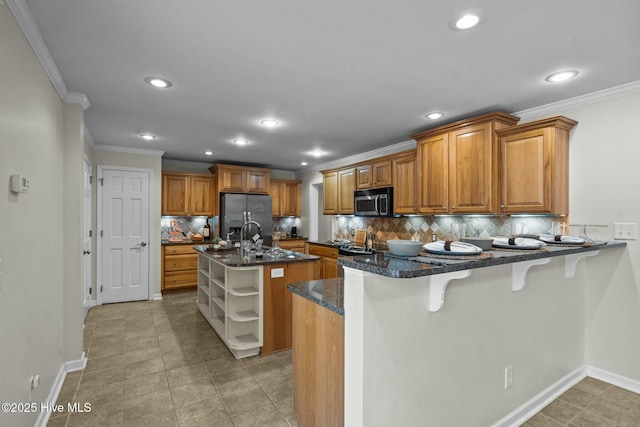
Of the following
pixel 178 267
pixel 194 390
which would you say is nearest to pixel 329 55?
pixel 194 390

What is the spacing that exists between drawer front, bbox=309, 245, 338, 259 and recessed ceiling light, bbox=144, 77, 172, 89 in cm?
341

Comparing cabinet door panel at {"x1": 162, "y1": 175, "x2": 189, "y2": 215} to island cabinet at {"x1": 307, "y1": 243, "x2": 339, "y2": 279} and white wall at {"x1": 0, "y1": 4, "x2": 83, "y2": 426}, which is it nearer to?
island cabinet at {"x1": 307, "y1": 243, "x2": 339, "y2": 279}

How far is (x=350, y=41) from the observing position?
1.94 meters

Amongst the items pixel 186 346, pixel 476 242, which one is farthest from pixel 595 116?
pixel 186 346

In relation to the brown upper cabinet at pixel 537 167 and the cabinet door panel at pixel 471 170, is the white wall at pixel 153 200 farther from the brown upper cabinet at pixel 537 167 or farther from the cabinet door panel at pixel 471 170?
the brown upper cabinet at pixel 537 167

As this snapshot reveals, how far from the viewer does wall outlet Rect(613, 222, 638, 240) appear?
2506 millimetres

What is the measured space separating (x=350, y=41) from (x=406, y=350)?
5.72ft

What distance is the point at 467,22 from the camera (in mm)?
1739

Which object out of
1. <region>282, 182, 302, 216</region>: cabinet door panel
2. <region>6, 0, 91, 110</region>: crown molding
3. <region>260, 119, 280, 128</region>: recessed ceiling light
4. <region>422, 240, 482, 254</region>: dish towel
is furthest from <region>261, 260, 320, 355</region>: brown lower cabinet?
<region>282, 182, 302, 216</region>: cabinet door panel

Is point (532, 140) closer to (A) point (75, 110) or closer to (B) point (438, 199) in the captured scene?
(B) point (438, 199)

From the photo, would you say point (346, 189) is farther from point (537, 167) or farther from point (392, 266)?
point (392, 266)

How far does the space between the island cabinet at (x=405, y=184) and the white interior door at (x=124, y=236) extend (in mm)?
3926

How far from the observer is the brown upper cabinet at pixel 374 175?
178 inches

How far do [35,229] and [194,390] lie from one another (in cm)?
158
